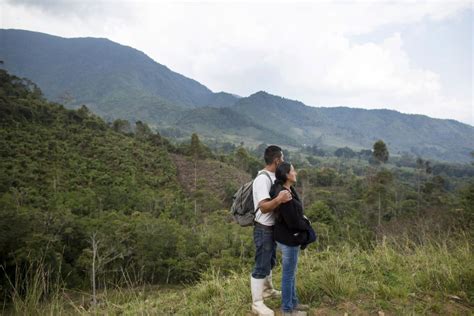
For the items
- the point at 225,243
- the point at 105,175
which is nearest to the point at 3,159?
the point at 105,175

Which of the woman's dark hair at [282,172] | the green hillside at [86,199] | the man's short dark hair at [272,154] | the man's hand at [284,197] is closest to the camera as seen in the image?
the man's hand at [284,197]

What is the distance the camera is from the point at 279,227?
281 cm

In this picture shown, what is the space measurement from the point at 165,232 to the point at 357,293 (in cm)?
2278

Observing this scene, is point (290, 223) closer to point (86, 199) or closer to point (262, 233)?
point (262, 233)

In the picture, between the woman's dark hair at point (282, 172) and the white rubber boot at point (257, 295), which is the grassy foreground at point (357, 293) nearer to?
the white rubber boot at point (257, 295)

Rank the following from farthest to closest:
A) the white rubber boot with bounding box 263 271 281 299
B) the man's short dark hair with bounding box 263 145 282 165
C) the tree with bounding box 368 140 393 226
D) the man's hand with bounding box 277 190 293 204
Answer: the tree with bounding box 368 140 393 226, the white rubber boot with bounding box 263 271 281 299, the man's short dark hair with bounding box 263 145 282 165, the man's hand with bounding box 277 190 293 204

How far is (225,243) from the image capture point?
76.8 feet

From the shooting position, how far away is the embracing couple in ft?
8.92

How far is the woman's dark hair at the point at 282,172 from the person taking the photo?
2.80 m

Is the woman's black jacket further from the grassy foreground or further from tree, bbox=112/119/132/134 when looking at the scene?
tree, bbox=112/119/132/134

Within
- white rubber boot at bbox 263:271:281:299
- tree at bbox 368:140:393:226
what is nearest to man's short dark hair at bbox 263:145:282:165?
white rubber boot at bbox 263:271:281:299

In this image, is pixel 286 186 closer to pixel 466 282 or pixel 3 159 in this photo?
pixel 466 282

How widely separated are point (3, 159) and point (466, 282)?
4159 cm

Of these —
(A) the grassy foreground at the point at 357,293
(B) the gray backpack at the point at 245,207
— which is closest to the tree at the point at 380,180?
(A) the grassy foreground at the point at 357,293
